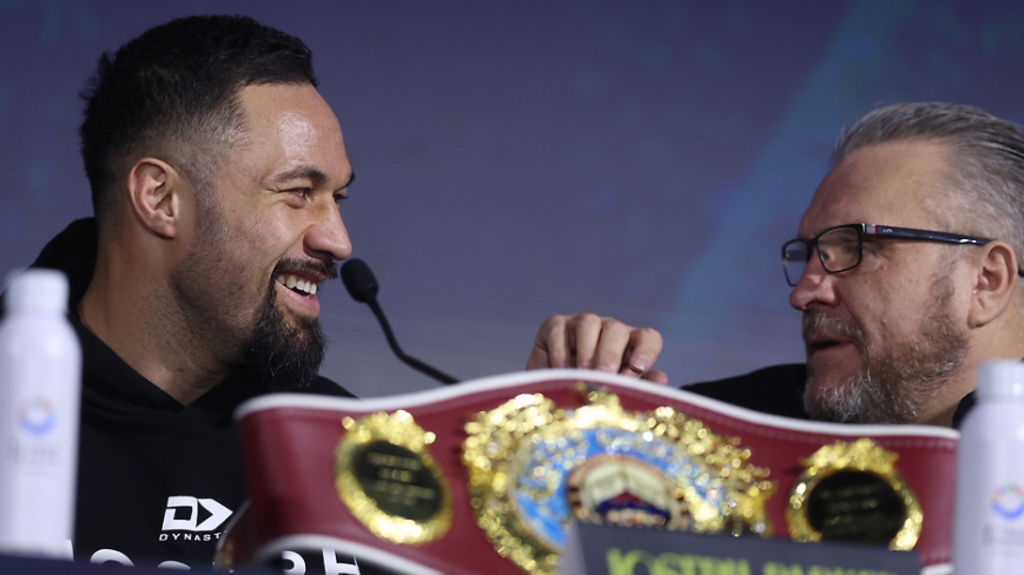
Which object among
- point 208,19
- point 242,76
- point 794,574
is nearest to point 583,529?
point 794,574

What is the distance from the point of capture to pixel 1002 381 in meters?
0.64

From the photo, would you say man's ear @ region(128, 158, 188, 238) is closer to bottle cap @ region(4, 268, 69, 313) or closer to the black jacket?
the black jacket

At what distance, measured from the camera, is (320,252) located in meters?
1.78

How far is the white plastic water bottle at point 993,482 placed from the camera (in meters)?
0.62

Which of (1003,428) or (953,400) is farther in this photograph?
(953,400)

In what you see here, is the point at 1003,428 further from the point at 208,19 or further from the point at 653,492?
the point at 208,19

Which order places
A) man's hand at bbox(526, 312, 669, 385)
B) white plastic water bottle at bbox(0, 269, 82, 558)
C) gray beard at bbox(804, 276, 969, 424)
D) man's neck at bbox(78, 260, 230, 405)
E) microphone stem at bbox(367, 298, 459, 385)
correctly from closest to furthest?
white plastic water bottle at bbox(0, 269, 82, 558)
man's hand at bbox(526, 312, 669, 385)
microphone stem at bbox(367, 298, 459, 385)
gray beard at bbox(804, 276, 969, 424)
man's neck at bbox(78, 260, 230, 405)

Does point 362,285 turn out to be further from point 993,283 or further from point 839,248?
point 993,283

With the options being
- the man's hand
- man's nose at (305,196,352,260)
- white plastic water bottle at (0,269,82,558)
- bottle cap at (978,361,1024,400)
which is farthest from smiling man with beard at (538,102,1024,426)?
white plastic water bottle at (0,269,82,558)

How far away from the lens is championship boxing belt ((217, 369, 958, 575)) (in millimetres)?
637

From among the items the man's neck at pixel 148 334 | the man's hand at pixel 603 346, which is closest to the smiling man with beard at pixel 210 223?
the man's neck at pixel 148 334

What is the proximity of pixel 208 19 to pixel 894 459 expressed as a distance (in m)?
1.56

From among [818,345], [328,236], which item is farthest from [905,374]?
[328,236]

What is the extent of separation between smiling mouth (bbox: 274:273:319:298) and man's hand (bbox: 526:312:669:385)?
1.94 feet
